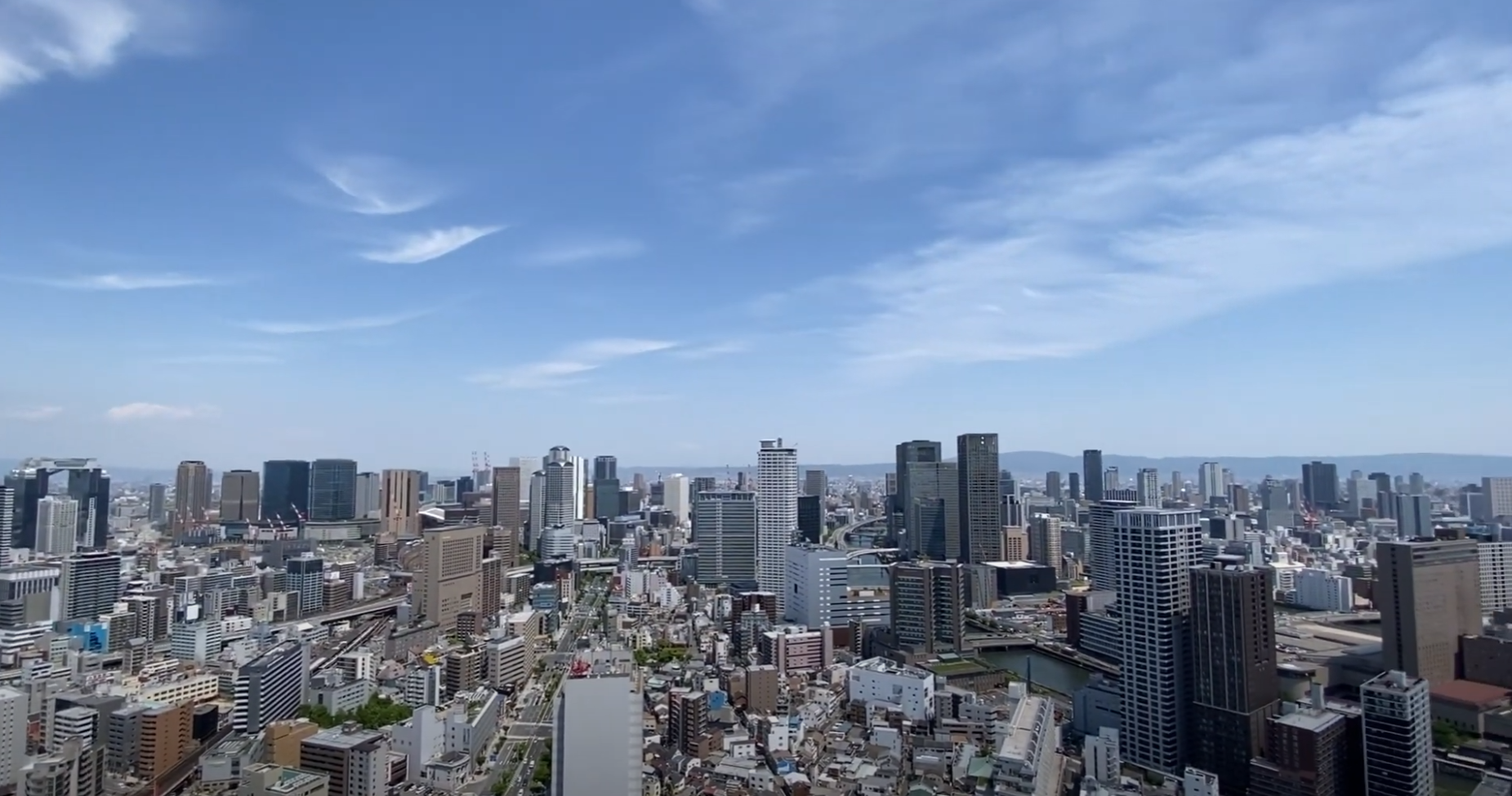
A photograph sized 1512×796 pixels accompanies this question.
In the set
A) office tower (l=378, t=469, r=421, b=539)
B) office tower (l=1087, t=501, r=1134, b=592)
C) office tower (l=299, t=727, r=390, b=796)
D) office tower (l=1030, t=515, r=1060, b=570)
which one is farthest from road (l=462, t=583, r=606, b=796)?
office tower (l=378, t=469, r=421, b=539)

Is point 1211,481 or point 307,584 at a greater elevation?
point 1211,481

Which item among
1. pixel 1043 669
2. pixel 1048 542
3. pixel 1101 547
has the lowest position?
pixel 1043 669

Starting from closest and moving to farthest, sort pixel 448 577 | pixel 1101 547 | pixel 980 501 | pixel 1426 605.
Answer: pixel 1426 605 → pixel 448 577 → pixel 1101 547 → pixel 980 501

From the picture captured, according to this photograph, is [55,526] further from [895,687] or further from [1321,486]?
[1321,486]

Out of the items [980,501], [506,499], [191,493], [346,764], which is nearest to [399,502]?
[506,499]

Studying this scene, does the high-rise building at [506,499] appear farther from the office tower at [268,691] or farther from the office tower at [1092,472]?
the office tower at [1092,472]
